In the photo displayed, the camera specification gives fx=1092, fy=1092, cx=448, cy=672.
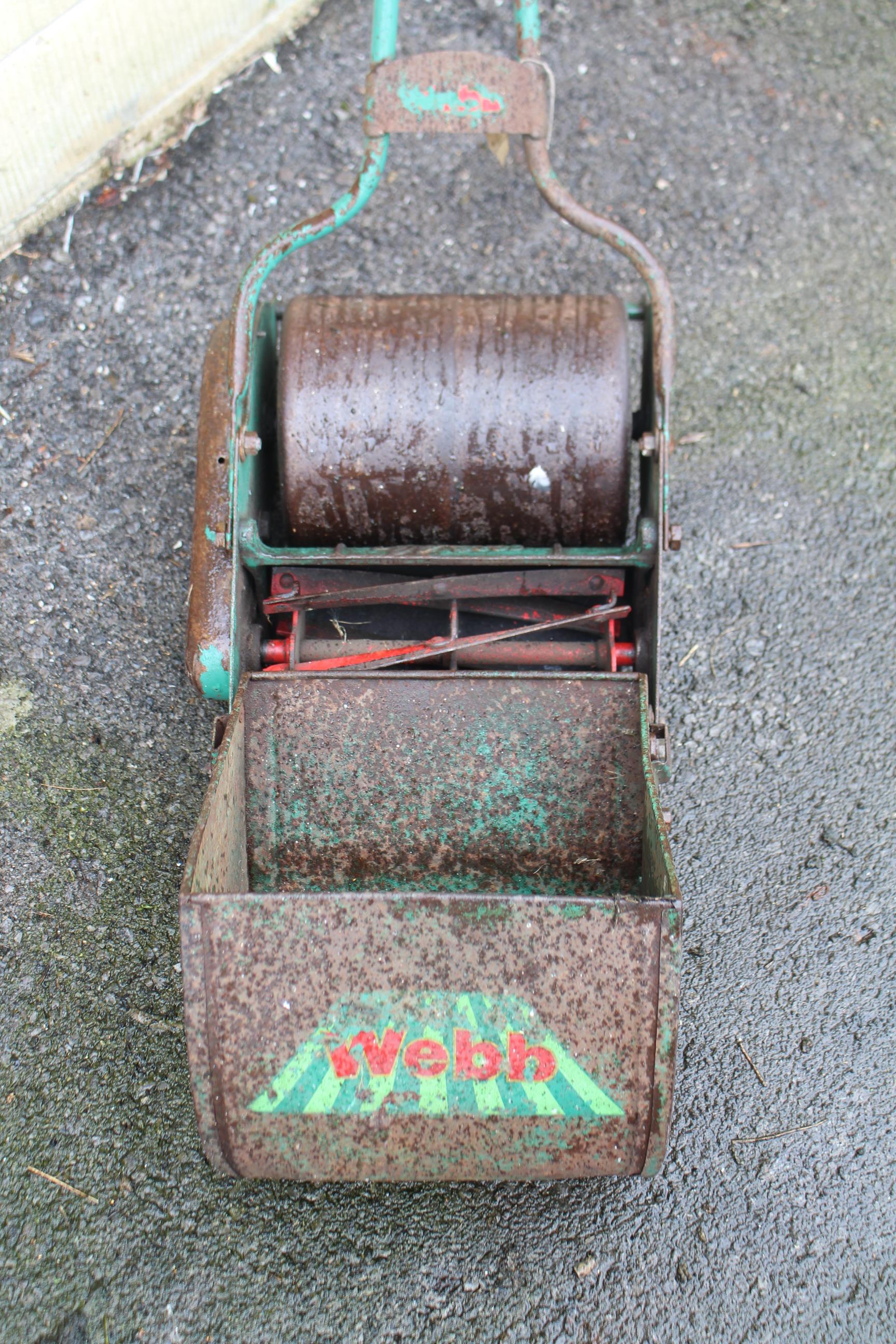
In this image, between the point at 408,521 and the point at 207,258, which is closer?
the point at 408,521

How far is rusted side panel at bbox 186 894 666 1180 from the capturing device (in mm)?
1938

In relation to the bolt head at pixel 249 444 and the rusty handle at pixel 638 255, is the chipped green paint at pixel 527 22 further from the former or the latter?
the bolt head at pixel 249 444

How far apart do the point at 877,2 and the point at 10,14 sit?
313 cm

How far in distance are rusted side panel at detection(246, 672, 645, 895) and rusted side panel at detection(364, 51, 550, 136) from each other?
4.31 feet

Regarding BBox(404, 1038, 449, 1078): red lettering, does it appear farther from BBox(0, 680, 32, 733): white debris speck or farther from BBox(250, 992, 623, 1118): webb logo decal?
BBox(0, 680, 32, 733): white debris speck

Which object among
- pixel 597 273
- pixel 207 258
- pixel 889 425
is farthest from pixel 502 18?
pixel 889 425

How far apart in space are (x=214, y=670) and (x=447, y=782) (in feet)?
2.01

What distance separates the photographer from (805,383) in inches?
141

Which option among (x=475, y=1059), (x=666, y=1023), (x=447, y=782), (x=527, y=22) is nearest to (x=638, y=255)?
(x=527, y=22)

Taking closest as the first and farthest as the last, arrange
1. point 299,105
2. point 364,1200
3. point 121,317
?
point 364,1200
point 121,317
point 299,105

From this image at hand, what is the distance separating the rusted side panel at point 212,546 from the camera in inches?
99.7

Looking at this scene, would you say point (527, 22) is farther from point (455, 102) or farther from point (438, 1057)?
point (438, 1057)

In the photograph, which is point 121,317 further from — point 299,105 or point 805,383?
point 805,383

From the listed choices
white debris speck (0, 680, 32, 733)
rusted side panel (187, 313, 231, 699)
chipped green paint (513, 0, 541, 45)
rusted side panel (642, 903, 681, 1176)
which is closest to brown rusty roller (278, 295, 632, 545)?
rusted side panel (187, 313, 231, 699)
